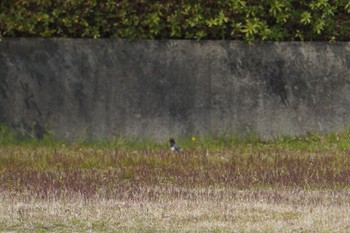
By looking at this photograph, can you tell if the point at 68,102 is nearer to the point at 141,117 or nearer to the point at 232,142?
the point at 141,117

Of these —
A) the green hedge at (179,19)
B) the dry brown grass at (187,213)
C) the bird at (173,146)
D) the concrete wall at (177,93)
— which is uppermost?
the green hedge at (179,19)

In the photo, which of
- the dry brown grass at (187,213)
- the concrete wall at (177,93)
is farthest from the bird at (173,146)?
the dry brown grass at (187,213)

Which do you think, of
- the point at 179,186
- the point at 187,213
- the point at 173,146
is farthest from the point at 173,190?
the point at 173,146

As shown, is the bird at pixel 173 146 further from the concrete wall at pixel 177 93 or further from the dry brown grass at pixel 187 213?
the dry brown grass at pixel 187 213

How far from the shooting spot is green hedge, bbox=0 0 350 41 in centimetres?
1567

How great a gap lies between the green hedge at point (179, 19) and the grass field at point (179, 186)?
1.46m

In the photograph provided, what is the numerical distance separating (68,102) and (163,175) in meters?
3.62

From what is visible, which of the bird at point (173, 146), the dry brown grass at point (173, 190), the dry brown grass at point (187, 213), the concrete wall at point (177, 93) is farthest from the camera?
the concrete wall at point (177, 93)

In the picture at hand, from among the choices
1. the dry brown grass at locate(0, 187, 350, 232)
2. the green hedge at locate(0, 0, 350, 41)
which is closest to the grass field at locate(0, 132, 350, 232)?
the dry brown grass at locate(0, 187, 350, 232)

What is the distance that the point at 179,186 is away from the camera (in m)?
11.5

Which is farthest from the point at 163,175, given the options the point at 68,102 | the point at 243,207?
the point at 68,102

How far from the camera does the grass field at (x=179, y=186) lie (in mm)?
9023

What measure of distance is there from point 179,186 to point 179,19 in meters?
4.75

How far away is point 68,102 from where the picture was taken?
15602mm
